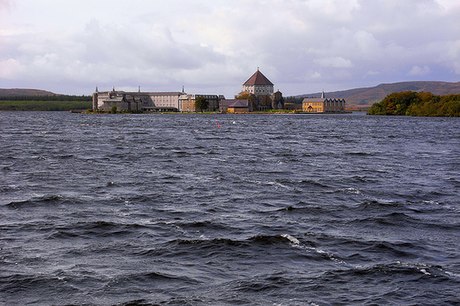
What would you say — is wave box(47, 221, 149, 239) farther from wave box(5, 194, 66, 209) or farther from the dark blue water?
wave box(5, 194, 66, 209)

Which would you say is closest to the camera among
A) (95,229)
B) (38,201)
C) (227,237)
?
(227,237)

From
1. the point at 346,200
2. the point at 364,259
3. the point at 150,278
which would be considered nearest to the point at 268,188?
the point at 346,200

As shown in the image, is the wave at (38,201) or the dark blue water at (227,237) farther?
the wave at (38,201)

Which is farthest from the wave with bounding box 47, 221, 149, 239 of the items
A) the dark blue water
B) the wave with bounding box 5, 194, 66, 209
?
the wave with bounding box 5, 194, 66, 209

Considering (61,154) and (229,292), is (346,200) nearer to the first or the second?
(229,292)

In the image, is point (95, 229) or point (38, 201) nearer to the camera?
point (95, 229)

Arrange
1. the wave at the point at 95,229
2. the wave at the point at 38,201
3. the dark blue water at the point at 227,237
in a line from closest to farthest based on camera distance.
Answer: the dark blue water at the point at 227,237, the wave at the point at 95,229, the wave at the point at 38,201

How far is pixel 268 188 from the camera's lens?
32.0 metres

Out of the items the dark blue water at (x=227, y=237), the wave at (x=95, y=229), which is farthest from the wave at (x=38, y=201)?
the wave at (x=95, y=229)

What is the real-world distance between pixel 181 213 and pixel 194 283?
9132 millimetres

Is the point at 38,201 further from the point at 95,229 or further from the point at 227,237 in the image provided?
the point at 227,237

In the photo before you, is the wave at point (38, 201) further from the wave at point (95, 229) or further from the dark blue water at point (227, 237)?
the wave at point (95, 229)

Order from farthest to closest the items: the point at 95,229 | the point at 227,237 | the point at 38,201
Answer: the point at 38,201 < the point at 95,229 < the point at 227,237

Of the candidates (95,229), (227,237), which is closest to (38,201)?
(95,229)
